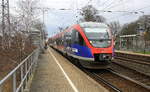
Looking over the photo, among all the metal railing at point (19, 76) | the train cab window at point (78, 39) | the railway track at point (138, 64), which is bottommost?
the railway track at point (138, 64)

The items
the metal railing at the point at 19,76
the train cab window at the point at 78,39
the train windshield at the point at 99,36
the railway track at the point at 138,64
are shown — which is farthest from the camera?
the railway track at the point at 138,64

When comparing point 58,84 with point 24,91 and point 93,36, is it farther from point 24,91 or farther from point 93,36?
point 93,36

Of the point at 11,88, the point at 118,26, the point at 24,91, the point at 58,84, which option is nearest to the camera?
the point at 11,88

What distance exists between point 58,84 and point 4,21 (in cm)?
756

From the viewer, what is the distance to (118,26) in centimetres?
9831

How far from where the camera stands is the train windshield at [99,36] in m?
14.1

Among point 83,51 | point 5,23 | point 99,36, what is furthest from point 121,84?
point 5,23

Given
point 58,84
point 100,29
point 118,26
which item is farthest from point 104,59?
point 118,26

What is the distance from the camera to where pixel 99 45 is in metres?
14.0

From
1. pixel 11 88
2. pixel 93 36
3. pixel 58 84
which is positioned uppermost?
pixel 93 36

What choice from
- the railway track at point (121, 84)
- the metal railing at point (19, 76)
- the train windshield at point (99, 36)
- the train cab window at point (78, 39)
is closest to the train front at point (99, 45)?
the train windshield at point (99, 36)

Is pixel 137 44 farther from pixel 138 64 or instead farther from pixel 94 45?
pixel 94 45

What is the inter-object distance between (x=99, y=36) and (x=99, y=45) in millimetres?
762

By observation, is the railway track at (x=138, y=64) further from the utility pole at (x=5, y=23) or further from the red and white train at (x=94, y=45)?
the utility pole at (x=5, y=23)
